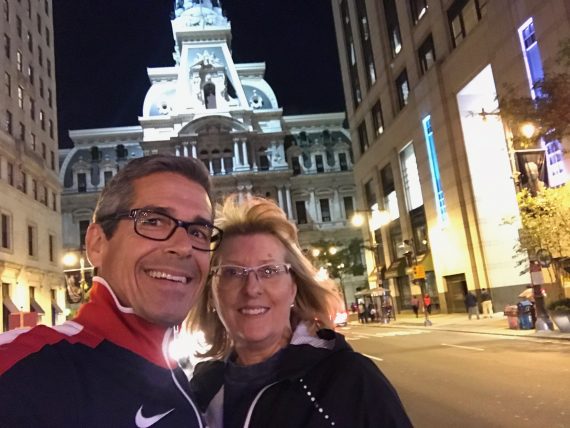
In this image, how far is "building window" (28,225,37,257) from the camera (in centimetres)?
4111

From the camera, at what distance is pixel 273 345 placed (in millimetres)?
2764

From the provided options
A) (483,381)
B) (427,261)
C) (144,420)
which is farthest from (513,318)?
(144,420)

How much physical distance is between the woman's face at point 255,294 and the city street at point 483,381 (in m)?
5.87

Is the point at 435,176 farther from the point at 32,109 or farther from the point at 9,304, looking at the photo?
the point at 32,109

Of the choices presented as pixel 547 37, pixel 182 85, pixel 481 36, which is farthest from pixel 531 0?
pixel 182 85

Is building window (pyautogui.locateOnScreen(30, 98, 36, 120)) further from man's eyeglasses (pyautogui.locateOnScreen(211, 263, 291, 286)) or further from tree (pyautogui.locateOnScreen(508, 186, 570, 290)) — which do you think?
man's eyeglasses (pyautogui.locateOnScreen(211, 263, 291, 286))

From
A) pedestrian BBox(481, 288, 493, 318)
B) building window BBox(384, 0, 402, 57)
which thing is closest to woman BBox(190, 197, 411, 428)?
pedestrian BBox(481, 288, 493, 318)

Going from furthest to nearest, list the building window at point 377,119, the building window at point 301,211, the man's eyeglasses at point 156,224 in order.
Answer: the building window at point 301,211
the building window at point 377,119
the man's eyeglasses at point 156,224

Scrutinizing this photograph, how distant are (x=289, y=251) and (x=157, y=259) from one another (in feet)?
3.15

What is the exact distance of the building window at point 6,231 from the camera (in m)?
36.6

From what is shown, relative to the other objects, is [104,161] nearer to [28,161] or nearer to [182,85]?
[182,85]

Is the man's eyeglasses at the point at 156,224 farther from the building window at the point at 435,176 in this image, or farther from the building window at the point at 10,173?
the building window at the point at 10,173

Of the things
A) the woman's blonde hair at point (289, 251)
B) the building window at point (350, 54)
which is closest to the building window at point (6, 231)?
the building window at point (350, 54)

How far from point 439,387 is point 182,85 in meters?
68.8
